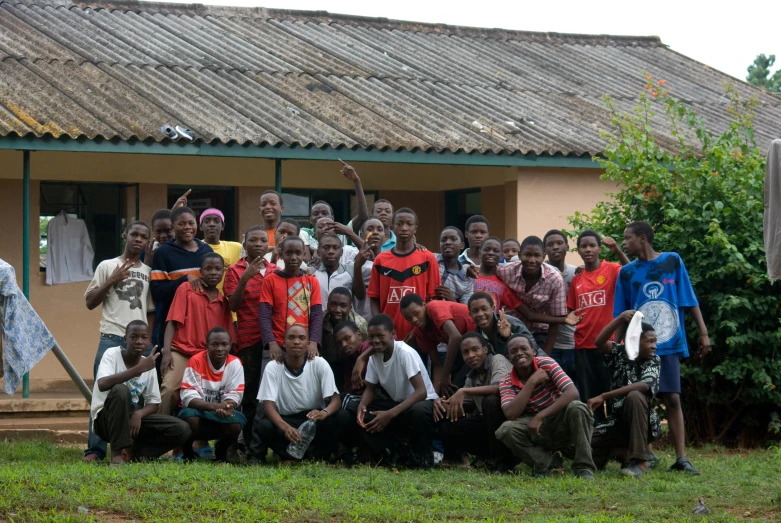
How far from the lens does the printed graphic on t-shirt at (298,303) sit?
27.2 ft

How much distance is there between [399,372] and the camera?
8164mm

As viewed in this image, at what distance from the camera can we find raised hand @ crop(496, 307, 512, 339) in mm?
7980

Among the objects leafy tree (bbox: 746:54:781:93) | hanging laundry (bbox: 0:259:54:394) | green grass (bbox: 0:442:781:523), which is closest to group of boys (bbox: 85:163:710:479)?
green grass (bbox: 0:442:781:523)

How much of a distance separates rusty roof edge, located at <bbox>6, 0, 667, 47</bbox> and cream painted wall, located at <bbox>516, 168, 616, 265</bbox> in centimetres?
462

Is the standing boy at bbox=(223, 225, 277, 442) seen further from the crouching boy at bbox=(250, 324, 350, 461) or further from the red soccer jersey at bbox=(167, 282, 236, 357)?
the crouching boy at bbox=(250, 324, 350, 461)

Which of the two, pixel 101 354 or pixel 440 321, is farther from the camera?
pixel 101 354

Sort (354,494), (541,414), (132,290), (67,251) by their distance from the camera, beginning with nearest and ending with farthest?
(354,494) → (541,414) → (132,290) → (67,251)

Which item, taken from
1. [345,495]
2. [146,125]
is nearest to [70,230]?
[146,125]

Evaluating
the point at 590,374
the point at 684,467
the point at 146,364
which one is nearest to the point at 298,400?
the point at 146,364

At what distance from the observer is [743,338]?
9.35 metres

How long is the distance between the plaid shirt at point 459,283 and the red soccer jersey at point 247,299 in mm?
1330

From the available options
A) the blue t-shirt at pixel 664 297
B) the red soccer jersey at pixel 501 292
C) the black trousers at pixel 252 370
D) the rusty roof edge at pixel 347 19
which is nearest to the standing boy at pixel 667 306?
the blue t-shirt at pixel 664 297

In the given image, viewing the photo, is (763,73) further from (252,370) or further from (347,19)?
(252,370)

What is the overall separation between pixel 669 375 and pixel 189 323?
3.47m
